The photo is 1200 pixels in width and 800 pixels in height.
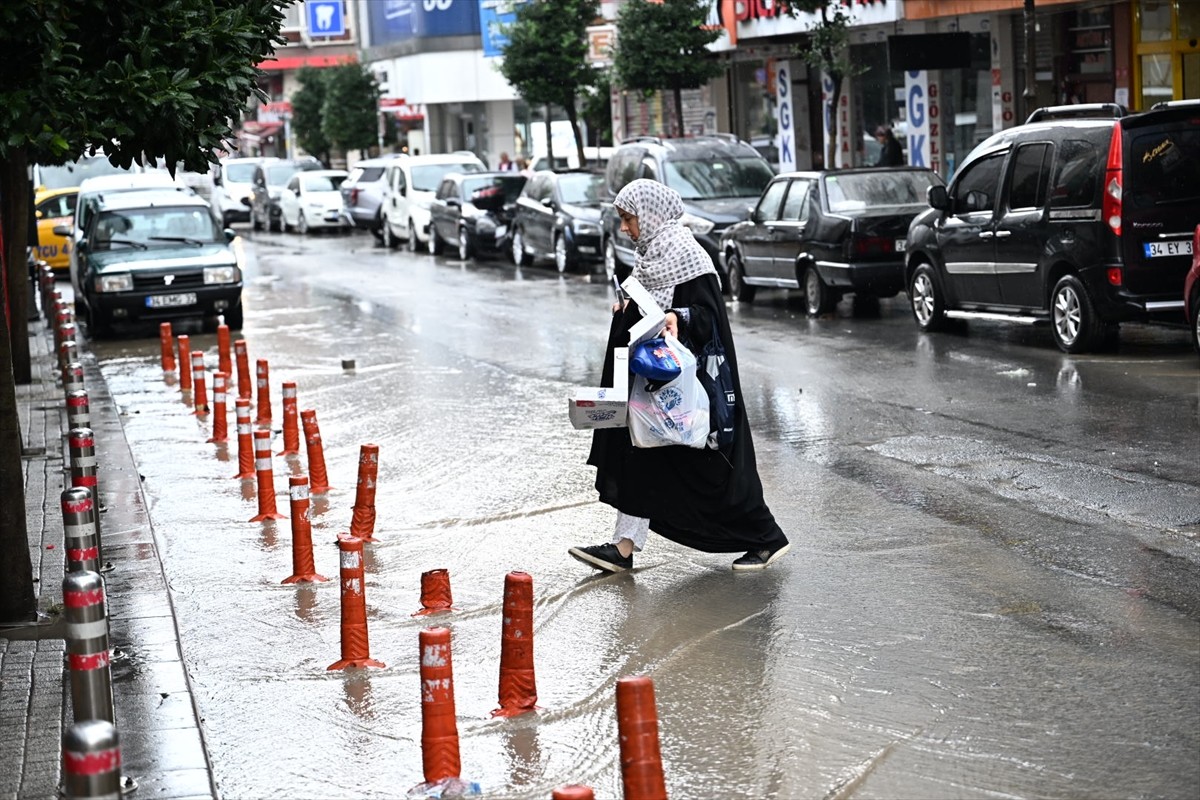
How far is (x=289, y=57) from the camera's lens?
78812mm

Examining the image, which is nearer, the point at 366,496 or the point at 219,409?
the point at 366,496

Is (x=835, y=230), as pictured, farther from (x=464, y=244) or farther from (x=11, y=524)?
(x=464, y=244)

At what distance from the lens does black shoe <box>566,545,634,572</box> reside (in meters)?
8.64

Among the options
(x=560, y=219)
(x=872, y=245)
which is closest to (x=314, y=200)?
(x=560, y=219)

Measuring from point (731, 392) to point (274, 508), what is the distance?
3395mm

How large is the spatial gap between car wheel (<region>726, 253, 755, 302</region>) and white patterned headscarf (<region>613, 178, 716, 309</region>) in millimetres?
13485

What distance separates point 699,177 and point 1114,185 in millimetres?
10237

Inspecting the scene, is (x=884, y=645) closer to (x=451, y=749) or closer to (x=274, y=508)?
(x=451, y=749)

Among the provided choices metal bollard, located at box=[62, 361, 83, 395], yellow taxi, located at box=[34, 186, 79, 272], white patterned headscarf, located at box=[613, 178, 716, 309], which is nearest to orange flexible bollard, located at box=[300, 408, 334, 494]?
metal bollard, located at box=[62, 361, 83, 395]

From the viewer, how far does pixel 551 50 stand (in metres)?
37.7

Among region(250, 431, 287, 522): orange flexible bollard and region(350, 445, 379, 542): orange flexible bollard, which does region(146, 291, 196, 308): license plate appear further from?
region(350, 445, 379, 542): orange flexible bollard

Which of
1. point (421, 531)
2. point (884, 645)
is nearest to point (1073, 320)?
point (421, 531)

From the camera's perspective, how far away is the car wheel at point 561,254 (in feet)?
92.1

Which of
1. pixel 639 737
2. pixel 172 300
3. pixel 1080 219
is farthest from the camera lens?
pixel 172 300
